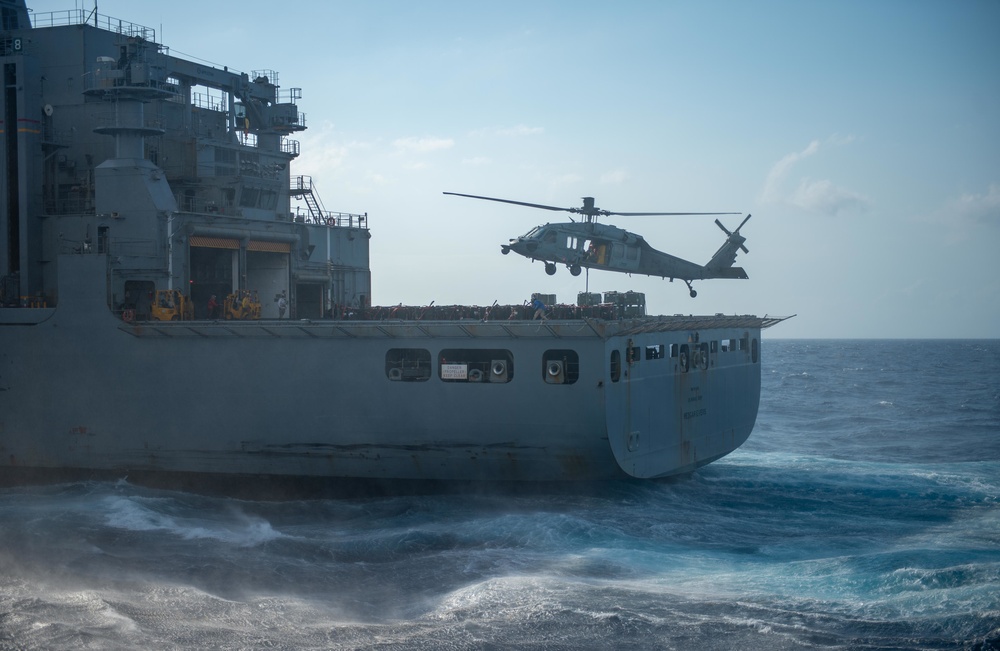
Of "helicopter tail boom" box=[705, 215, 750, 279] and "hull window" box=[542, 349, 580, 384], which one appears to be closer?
"hull window" box=[542, 349, 580, 384]

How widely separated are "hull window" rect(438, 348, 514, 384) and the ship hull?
6 cm

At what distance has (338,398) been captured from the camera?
22891 millimetres

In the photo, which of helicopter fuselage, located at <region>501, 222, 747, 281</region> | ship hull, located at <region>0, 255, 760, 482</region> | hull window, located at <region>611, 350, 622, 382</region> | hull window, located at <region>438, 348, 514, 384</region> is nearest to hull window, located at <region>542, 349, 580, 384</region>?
ship hull, located at <region>0, 255, 760, 482</region>

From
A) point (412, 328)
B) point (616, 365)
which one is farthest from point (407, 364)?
point (616, 365)

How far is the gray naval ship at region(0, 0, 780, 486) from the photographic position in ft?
71.3

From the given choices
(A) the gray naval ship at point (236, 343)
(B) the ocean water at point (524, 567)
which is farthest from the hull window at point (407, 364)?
(B) the ocean water at point (524, 567)

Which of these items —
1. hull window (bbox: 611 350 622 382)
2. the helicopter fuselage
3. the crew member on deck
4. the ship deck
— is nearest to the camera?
the ship deck

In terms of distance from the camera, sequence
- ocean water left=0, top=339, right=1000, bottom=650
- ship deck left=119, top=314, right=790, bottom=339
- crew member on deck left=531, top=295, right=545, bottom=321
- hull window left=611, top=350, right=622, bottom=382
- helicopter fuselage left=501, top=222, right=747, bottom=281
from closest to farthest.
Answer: ocean water left=0, top=339, right=1000, bottom=650, ship deck left=119, top=314, right=790, bottom=339, hull window left=611, top=350, right=622, bottom=382, crew member on deck left=531, top=295, right=545, bottom=321, helicopter fuselage left=501, top=222, right=747, bottom=281

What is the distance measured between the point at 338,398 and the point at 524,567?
7.30m

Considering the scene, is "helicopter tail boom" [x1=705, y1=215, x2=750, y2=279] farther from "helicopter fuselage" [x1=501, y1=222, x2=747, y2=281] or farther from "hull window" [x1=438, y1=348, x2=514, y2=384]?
"hull window" [x1=438, y1=348, x2=514, y2=384]

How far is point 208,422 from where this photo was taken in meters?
24.0

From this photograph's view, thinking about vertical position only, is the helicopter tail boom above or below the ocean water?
above

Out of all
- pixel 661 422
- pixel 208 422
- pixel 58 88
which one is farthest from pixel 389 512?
pixel 58 88

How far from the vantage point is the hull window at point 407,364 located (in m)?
22.3
